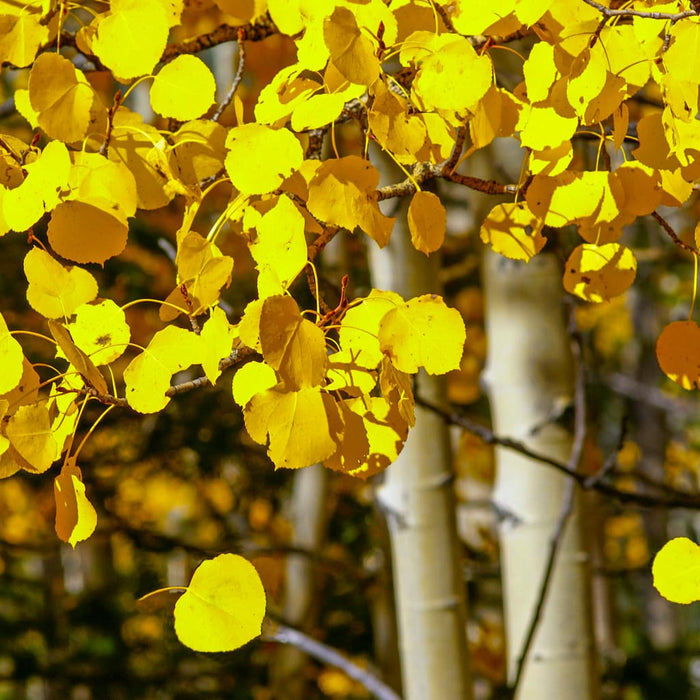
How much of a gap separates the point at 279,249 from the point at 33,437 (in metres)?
0.20

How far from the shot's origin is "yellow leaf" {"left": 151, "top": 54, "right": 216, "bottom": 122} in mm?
640

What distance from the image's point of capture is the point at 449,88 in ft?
1.77

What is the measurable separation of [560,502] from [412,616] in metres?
0.30

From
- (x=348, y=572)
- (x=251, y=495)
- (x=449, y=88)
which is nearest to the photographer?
(x=449, y=88)

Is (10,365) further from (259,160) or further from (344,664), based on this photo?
(344,664)

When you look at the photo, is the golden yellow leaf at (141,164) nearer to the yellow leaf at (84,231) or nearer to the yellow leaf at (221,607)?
the yellow leaf at (84,231)

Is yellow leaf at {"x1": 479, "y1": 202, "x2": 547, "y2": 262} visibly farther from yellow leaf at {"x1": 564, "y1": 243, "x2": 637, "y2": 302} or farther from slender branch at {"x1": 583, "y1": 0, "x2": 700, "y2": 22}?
slender branch at {"x1": 583, "y1": 0, "x2": 700, "y2": 22}

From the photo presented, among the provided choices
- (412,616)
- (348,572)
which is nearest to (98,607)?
(348,572)

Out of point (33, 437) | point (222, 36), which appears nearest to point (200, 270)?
point (33, 437)

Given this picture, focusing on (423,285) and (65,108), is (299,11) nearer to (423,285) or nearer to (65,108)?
(65,108)

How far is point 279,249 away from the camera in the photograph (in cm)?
55

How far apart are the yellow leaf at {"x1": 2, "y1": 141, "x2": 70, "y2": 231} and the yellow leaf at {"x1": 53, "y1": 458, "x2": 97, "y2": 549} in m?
A: 0.16

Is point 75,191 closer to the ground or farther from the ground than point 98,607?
farther from the ground

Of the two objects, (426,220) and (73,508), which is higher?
(426,220)
